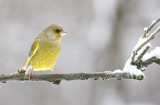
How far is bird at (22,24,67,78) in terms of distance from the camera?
148 inches

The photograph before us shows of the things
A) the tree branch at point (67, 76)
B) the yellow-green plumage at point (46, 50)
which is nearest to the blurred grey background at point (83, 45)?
the yellow-green plumage at point (46, 50)

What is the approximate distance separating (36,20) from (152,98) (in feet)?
18.9

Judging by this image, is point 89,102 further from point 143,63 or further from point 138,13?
point 143,63

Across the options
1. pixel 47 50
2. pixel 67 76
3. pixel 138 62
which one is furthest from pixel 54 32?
pixel 138 62

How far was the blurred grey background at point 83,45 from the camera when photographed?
33.0 ft

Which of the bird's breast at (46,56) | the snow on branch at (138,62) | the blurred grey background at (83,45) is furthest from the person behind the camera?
the blurred grey background at (83,45)

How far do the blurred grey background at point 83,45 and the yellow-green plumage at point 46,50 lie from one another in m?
5.51

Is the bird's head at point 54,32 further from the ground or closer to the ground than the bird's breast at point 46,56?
further from the ground

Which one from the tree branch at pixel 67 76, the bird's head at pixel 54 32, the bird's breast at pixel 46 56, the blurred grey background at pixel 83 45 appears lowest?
the tree branch at pixel 67 76

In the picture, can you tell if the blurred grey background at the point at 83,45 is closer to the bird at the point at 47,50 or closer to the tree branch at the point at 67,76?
the bird at the point at 47,50

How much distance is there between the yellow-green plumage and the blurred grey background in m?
5.51

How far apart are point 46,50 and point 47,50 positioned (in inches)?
0.5

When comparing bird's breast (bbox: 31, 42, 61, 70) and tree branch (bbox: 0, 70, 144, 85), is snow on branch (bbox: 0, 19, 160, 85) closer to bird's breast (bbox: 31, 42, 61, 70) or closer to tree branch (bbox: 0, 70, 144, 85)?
tree branch (bbox: 0, 70, 144, 85)

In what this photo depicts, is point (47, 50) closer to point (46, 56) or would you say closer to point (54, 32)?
point (46, 56)
